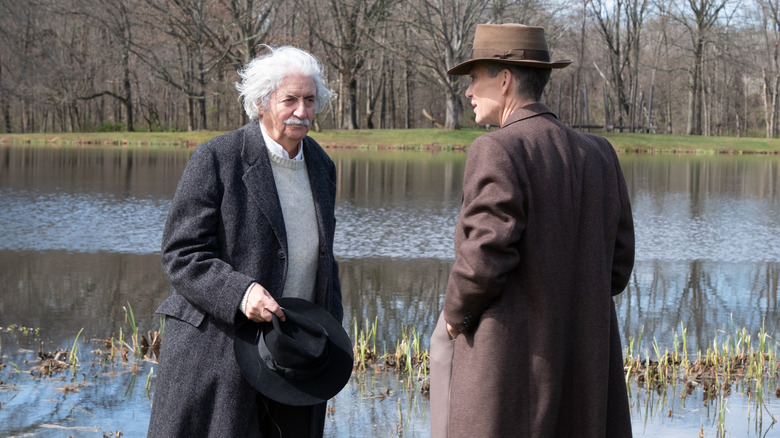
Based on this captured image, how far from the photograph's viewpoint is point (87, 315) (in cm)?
828

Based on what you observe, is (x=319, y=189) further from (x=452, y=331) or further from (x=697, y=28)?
(x=697, y=28)

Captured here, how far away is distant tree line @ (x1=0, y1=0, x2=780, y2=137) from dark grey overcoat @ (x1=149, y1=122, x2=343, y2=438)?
89.9ft

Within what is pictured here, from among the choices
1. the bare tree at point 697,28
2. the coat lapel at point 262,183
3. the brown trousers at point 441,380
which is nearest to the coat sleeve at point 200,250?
the coat lapel at point 262,183

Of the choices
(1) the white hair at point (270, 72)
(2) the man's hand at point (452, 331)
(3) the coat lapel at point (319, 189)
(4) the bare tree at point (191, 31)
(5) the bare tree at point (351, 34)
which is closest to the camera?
(2) the man's hand at point (452, 331)

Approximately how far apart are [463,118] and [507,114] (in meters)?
61.2

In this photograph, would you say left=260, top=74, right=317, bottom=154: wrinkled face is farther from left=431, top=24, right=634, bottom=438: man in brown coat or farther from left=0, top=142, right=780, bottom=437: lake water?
left=0, top=142, right=780, bottom=437: lake water

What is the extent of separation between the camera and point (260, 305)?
3.13 metres

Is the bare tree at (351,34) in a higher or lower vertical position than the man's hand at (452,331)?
higher

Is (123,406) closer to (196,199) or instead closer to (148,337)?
(148,337)

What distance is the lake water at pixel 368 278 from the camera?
555 centimetres

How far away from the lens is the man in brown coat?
9.21ft

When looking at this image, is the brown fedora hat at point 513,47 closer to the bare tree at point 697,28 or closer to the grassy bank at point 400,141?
the grassy bank at point 400,141

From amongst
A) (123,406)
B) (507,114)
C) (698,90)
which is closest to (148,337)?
(123,406)

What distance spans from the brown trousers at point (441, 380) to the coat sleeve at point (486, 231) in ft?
0.52
